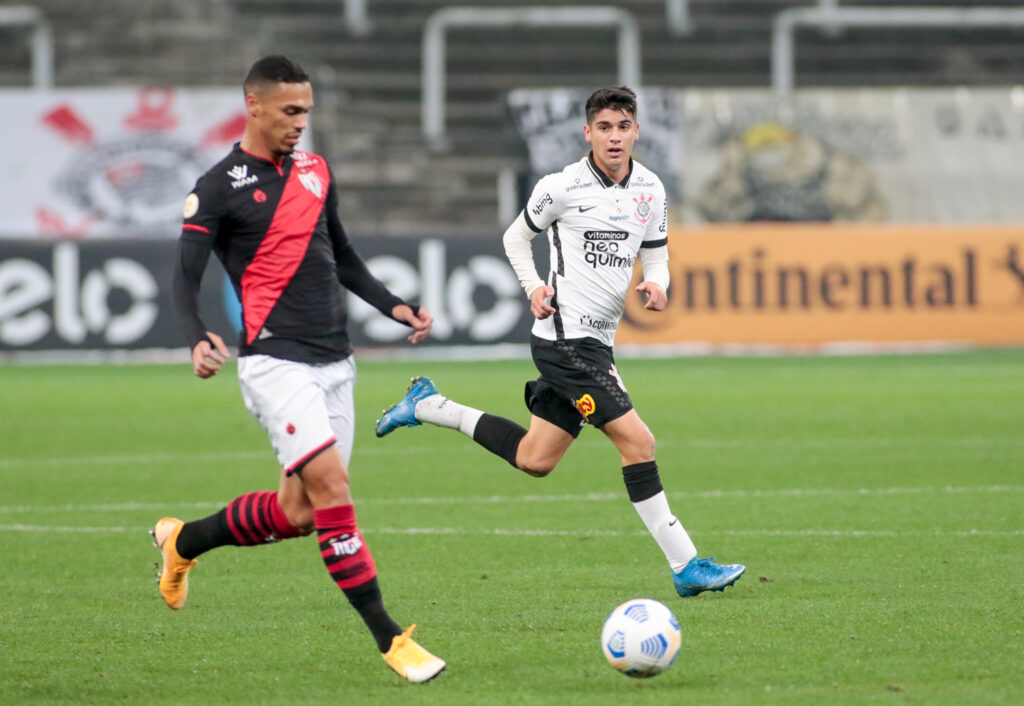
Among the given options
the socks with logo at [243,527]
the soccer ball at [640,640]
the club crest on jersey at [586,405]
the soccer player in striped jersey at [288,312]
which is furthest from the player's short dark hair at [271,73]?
the soccer ball at [640,640]

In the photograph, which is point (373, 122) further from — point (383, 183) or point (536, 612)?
point (536, 612)

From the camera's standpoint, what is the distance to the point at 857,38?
28.6 meters

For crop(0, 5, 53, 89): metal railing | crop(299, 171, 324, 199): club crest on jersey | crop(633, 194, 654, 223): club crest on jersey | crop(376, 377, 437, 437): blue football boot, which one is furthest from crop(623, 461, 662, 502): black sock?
crop(0, 5, 53, 89): metal railing

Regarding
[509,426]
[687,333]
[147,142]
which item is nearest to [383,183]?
[147,142]

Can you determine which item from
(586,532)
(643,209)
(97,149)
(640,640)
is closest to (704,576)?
(640,640)

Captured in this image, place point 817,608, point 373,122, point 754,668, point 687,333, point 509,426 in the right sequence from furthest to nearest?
point 373,122, point 687,333, point 509,426, point 817,608, point 754,668

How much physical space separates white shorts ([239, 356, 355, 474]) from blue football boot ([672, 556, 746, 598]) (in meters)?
1.68

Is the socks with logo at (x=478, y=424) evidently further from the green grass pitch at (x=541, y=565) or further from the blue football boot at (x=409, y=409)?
the green grass pitch at (x=541, y=565)

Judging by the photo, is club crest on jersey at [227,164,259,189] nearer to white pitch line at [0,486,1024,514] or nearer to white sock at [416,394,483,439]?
white sock at [416,394,483,439]

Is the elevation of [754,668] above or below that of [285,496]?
below

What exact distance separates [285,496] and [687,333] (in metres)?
15.5

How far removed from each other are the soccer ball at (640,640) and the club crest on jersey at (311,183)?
1838 mm

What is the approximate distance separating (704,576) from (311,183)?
2303mm

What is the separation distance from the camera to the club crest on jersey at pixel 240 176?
5.58 m
